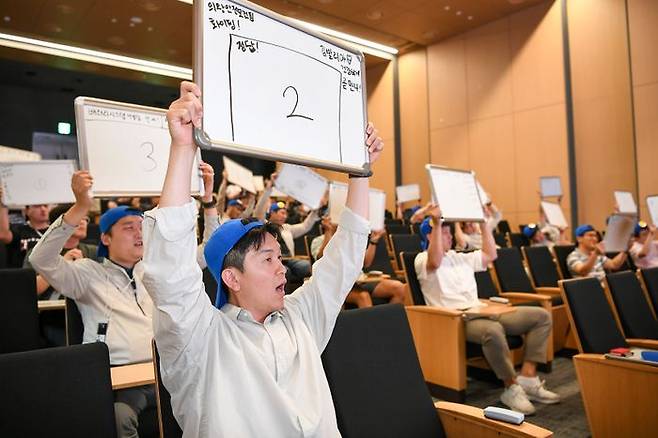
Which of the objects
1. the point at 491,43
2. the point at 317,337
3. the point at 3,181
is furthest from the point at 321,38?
the point at 491,43

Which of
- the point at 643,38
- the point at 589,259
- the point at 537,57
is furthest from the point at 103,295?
the point at 537,57

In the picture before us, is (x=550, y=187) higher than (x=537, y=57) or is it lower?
lower

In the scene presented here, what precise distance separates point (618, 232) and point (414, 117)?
6.25 m

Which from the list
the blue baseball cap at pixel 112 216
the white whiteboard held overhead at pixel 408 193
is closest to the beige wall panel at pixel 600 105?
the white whiteboard held overhead at pixel 408 193

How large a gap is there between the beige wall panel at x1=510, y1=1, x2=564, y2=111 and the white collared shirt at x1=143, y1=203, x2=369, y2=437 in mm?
8044

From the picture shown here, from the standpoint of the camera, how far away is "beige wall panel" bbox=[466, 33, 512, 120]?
8933 millimetres

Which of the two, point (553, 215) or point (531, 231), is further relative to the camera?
point (531, 231)

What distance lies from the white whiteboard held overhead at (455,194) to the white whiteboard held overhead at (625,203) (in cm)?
364

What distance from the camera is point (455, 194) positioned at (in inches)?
140

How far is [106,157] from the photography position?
2.21 metres

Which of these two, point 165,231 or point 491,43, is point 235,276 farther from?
point 491,43

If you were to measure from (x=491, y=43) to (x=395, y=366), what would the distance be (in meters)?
8.58

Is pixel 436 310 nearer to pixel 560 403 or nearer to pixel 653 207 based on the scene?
pixel 560 403

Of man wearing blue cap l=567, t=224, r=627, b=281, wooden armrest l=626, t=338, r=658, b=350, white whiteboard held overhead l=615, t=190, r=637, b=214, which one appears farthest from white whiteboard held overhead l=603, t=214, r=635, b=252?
wooden armrest l=626, t=338, r=658, b=350
